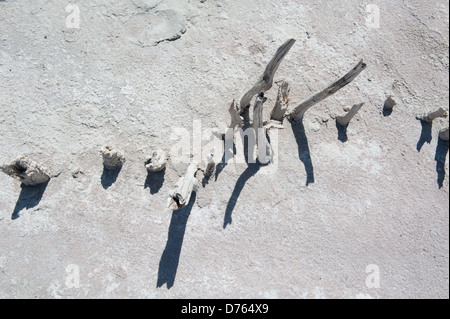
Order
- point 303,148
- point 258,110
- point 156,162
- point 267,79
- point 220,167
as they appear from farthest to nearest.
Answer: point 303,148 → point 220,167 → point 156,162 → point 267,79 → point 258,110

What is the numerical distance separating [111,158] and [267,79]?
2.81 m

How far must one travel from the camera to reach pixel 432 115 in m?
6.65

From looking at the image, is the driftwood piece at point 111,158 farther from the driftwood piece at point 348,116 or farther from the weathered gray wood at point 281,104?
the driftwood piece at point 348,116

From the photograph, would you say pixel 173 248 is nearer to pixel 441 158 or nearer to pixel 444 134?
pixel 441 158

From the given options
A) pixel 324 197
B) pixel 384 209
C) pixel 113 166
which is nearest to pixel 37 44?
pixel 113 166

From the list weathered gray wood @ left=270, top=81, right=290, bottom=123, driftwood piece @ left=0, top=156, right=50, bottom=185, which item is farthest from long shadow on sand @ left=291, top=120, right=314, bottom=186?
driftwood piece @ left=0, top=156, right=50, bottom=185

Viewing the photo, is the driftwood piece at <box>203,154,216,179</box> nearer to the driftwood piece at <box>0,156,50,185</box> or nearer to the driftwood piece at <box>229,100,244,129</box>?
the driftwood piece at <box>229,100,244,129</box>

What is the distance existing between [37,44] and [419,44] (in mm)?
8088

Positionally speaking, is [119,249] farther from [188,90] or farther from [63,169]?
[188,90]

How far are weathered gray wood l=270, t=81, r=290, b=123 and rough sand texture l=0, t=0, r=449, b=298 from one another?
34cm

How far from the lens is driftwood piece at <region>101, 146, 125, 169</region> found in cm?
532

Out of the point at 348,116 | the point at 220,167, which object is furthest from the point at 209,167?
the point at 348,116

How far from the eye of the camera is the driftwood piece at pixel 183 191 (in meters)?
4.92

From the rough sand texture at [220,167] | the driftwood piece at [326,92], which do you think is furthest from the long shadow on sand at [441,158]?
the driftwood piece at [326,92]
